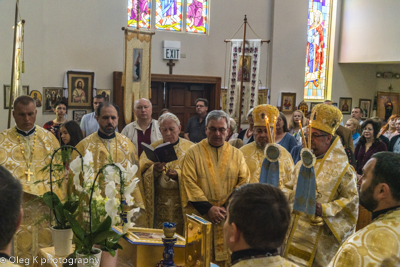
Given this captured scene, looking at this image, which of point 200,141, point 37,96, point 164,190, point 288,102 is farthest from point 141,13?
point 164,190

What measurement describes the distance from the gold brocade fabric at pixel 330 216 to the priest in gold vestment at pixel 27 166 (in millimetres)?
2117

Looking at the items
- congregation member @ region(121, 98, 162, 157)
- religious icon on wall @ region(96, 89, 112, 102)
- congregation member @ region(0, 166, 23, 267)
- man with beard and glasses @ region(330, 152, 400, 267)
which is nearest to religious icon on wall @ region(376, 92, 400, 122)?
religious icon on wall @ region(96, 89, 112, 102)

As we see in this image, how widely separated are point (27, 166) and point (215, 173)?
5.70 feet

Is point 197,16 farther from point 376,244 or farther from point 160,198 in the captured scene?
point 376,244

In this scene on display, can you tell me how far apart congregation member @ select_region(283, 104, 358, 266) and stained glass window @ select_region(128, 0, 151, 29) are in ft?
25.0

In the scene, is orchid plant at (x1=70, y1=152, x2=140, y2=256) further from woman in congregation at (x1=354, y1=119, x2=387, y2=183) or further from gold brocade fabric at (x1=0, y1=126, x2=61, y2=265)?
woman in congregation at (x1=354, y1=119, x2=387, y2=183)

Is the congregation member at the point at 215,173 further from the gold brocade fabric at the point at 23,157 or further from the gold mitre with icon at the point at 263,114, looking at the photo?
the gold brocade fabric at the point at 23,157

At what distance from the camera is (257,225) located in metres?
1.52

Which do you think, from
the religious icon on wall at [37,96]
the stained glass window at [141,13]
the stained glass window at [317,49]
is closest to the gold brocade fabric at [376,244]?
the religious icon on wall at [37,96]

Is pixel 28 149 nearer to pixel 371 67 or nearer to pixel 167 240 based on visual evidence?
pixel 167 240


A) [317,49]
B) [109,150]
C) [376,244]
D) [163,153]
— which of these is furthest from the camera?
[317,49]

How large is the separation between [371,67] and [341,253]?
13.0 metres

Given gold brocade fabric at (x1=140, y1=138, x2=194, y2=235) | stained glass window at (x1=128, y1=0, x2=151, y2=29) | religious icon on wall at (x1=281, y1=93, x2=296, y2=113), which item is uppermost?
stained glass window at (x1=128, y1=0, x2=151, y2=29)

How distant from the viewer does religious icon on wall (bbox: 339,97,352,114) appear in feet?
43.4
